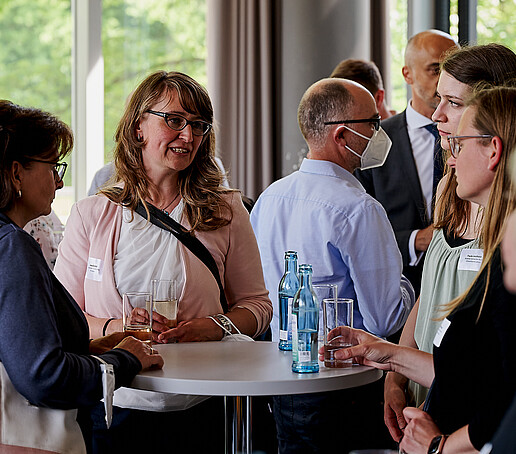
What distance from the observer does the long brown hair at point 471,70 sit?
2.30 metres

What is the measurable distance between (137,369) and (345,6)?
4.01 metres

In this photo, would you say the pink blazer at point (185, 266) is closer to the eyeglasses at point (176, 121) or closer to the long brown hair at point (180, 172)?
the long brown hair at point (180, 172)

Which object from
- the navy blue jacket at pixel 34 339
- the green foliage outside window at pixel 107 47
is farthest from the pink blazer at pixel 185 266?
the green foliage outside window at pixel 107 47

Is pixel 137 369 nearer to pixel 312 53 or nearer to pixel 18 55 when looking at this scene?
pixel 312 53

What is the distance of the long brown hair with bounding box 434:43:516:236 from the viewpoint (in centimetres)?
230

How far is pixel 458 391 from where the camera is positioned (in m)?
1.66

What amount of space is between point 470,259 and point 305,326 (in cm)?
49

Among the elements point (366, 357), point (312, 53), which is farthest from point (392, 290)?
point (312, 53)

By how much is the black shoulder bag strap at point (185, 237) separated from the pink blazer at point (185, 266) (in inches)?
0.8

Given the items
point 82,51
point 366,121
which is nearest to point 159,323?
point 366,121

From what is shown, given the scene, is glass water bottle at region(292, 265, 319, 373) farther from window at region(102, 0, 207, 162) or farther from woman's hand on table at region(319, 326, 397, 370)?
window at region(102, 0, 207, 162)

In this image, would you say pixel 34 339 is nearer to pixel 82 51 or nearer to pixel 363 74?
pixel 363 74

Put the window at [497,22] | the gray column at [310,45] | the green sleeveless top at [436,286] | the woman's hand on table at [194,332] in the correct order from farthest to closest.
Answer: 1. the gray column at [310,45]
2. the window at [497,22]
3. the woman's hand on table at [194,332]
4. the green sleeveless top at [436,286]

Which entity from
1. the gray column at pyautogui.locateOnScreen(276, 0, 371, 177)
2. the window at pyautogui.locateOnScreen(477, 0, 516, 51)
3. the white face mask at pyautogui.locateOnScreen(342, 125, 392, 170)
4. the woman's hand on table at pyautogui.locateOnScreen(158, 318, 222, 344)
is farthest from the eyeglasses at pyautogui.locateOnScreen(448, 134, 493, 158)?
the gray column at pyautogui.locateOnScreen(276, 0, 371, 177)
